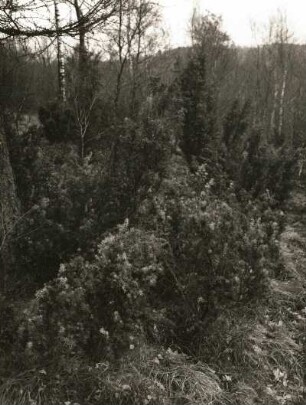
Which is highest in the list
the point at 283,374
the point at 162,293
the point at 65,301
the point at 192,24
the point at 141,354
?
the point at 192,24

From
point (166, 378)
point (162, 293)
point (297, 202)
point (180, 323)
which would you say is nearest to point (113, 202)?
point (162, 293)

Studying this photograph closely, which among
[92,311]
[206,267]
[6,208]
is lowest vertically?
[92,311]

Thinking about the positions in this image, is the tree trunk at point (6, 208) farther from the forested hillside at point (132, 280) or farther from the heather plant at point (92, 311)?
the heather plant at point (92, 311)

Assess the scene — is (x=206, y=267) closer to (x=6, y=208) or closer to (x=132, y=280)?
(x=132, y=280)

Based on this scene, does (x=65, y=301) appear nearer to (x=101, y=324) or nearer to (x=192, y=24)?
(x=101, y=324)

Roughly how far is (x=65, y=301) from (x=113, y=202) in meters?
2.82

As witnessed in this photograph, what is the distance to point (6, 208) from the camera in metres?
5.46

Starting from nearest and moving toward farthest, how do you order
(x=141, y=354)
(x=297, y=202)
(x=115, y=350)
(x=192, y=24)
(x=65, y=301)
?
(x=65, y=301) < (x=115, y=350) < (x=141, y=354) < (x=297, y=202) < (x=192, y=24)

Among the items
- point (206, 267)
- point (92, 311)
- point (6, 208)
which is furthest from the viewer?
point (6, 208)

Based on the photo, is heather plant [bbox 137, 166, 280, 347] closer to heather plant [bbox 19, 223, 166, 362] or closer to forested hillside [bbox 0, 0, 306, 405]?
forested hillside [bbox 0, 0, 306, 405]

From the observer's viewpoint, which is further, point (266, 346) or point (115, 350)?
point (266, 346)

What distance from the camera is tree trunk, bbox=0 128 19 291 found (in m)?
5.21

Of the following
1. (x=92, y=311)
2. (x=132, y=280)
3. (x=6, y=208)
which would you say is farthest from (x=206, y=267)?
(x=6, y=208)

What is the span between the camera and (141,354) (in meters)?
4.25
